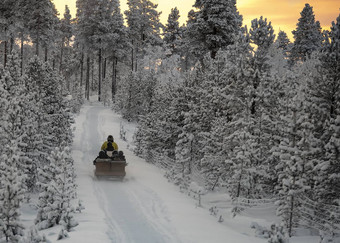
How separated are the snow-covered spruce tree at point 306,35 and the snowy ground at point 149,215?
44053mm

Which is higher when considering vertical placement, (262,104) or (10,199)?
(262,104)

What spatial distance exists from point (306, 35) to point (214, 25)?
29539 mm

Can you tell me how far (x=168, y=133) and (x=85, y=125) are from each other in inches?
616

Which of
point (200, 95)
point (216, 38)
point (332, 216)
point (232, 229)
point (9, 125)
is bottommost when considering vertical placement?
point (232, 229)

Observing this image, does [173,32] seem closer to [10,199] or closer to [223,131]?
[223,131]

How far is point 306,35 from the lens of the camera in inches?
2237

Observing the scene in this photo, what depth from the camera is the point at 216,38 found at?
109 ft

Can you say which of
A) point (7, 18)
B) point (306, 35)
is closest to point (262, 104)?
point (7, 18)

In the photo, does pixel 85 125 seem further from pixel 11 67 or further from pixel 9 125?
pixel 9 125

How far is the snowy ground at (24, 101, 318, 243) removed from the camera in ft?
33.6

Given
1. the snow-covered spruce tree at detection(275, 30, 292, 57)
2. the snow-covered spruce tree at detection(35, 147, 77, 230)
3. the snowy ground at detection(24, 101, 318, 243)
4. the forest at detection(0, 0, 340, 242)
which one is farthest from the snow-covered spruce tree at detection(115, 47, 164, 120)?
the snow-covered spruce tree at detection(275, 30, 292, 57)

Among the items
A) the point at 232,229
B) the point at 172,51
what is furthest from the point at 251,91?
the point at 172,51

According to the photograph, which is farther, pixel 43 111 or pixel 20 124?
pixel 43 111

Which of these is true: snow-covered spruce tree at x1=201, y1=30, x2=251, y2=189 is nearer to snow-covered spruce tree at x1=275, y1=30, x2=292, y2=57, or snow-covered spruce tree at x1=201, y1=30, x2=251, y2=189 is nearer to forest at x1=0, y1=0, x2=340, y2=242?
forest at x1=0, y1=0, x2=340, y2=242
